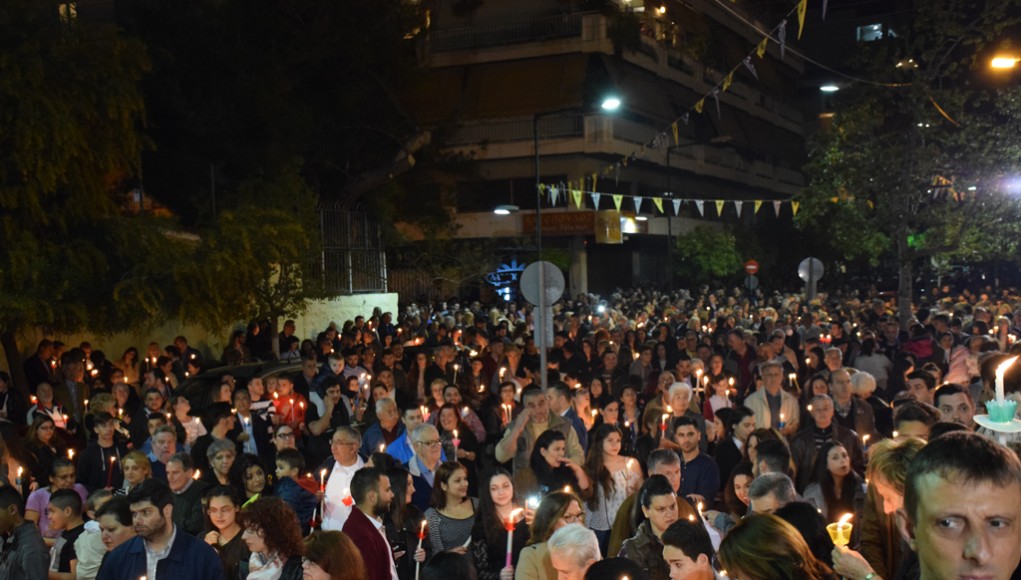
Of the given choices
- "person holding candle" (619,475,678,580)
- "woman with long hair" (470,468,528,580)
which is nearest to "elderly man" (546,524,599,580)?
"person holding candle" (619,475,678,580)

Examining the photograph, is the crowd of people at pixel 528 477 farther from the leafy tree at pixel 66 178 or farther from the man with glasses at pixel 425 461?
the leafy tree at pixel 66 178

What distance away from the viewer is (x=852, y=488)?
273 inches

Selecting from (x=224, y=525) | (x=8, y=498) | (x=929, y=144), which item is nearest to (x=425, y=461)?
(x=224, y=525)

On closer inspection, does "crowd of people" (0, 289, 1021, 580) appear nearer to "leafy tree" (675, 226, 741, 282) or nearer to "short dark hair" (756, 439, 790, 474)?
"short dark hair" (756, 439, 790, 474)

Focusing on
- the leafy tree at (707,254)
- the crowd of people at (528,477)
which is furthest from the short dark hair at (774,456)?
the leafy tree at (707,254)

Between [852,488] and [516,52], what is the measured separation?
121 feet

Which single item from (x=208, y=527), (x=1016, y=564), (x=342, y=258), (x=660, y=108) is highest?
(x=660, y=108)

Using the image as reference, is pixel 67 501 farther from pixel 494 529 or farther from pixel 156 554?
pixel 494 529

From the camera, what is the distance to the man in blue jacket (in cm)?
554

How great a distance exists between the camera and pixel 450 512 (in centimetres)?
684

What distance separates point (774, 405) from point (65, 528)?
6.41 meters

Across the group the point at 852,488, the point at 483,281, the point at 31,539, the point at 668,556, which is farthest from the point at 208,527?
the point at 483,281

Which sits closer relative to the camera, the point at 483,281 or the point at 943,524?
the point at 943,524

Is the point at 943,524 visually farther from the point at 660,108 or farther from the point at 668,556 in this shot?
the point at 660,108
